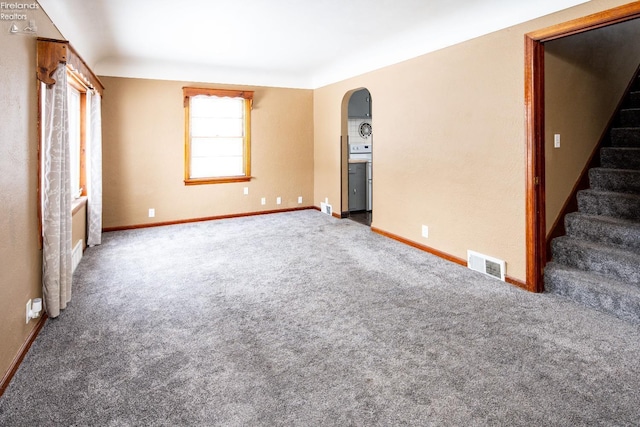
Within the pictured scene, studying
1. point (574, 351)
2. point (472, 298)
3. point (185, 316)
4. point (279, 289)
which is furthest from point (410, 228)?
point (185, 316)

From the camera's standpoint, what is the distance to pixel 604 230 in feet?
10.5

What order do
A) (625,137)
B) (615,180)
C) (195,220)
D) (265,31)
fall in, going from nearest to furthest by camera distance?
(615,180)
(625,137)
(265,31)
(195,220)

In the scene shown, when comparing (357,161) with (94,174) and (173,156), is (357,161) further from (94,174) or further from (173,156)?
(94,174)

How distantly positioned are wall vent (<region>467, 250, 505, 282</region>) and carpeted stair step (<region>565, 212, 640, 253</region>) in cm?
68

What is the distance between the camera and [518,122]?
3209mm

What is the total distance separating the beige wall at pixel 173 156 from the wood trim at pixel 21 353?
3.36m

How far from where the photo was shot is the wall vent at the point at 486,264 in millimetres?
3437

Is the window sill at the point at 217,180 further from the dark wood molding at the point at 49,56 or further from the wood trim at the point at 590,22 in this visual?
the wood trim at the point at 590,22

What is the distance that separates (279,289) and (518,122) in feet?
8.00

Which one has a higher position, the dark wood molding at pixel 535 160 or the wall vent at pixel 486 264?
the dark wood molding at pixel 535 160

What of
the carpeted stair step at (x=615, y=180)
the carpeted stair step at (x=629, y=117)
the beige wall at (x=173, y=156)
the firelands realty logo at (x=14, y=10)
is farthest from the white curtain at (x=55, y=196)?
the carpeted stair step at (x=629, y=117)

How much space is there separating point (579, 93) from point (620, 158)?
749mm

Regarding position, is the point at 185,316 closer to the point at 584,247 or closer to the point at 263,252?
the point at 263,252

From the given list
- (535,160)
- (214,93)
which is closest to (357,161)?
(214,93)
